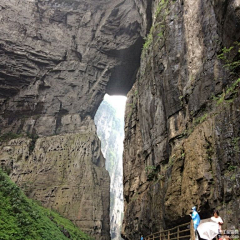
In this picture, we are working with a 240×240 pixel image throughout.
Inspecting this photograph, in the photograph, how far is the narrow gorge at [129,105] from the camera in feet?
34.6

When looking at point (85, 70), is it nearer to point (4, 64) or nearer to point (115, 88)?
point (115, 88)

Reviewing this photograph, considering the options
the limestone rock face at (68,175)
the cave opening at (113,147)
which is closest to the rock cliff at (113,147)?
the cave opening at (113,147)

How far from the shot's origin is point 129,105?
83.7 ft

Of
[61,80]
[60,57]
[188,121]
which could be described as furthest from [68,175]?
[188,121]

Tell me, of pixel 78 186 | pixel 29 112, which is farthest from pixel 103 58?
pixel 78 186

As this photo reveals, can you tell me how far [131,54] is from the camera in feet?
118

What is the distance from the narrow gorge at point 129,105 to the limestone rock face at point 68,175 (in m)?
0.11

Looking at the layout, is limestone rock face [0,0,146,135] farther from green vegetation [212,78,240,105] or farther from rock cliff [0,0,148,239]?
green vegetation [212,78,240,105]

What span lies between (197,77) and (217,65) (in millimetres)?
1326

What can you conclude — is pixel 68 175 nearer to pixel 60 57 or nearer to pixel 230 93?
pixel 60 57

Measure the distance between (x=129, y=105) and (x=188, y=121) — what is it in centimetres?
1298

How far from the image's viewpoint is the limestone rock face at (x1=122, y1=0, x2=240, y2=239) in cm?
974

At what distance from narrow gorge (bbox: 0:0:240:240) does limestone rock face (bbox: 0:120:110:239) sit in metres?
0.11

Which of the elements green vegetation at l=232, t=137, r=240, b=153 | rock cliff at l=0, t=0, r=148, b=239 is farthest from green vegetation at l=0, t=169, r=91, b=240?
green vegetation at l=232, t=137, r=240, b=153
